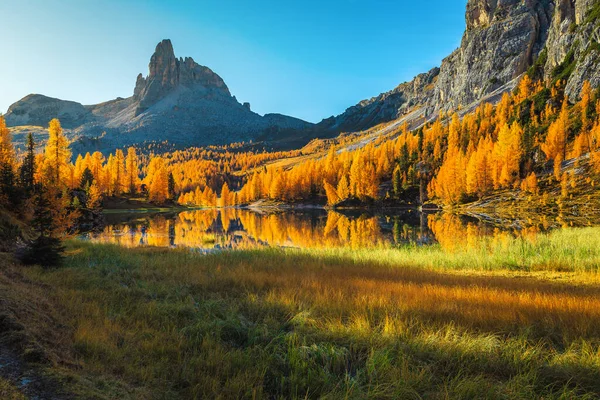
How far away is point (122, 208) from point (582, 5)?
203046mm

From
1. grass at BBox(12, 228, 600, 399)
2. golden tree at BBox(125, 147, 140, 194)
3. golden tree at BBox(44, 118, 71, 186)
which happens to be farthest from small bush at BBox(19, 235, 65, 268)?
golden tree at BBox(125, 147, 140, 194)

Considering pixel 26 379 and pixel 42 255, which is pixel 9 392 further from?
pixel 42 255

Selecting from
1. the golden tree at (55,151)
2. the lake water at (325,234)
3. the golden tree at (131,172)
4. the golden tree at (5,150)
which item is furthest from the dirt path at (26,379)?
the golden tree at (131,172)

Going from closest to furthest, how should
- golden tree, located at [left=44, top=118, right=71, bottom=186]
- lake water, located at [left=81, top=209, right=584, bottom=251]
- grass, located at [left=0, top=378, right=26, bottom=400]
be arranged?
grass, located at [left=0, top=378, right=26, bottom=400]
lake water, located at [left=81, top=209, right=584, bottom=251]
golden tree, located at [left=44, top=118, right=71, bottom=186]

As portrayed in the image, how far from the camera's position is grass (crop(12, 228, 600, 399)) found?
4844mm

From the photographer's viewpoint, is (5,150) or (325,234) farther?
(325,234)

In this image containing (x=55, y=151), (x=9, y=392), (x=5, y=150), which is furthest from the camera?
(x=55, y=151)

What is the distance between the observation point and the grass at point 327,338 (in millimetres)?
4844

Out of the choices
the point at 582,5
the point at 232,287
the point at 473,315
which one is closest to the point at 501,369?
the point at 473,315

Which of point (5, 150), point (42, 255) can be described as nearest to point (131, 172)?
point (5, 150)

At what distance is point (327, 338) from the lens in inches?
270

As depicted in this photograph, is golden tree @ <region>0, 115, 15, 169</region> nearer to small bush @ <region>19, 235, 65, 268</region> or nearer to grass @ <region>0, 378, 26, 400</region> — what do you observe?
small bush @ <region>19, 235, 65, 268</region>

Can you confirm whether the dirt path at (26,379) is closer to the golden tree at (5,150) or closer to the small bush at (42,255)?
the small bush at (42,255)

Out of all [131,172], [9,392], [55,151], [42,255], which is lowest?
[42,255]
